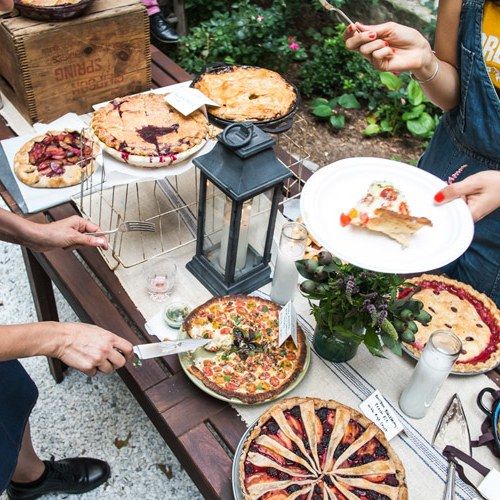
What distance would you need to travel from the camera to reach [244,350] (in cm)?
147

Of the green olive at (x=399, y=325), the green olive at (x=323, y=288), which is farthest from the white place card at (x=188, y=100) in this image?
the green olive at (x=399, y=325)

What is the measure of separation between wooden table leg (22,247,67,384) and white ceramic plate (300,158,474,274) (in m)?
1.14

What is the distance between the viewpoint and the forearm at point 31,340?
120 centimetres

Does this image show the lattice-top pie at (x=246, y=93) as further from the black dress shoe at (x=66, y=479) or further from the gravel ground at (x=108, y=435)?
the black dress shoe at (x=66, y=479)

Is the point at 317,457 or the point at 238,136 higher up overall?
the point at 238,136

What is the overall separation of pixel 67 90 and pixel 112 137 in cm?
71

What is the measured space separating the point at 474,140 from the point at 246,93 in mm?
834

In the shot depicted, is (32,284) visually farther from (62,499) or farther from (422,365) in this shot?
(422,365)

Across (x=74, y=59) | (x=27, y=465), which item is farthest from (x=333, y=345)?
(x=74, y=59)

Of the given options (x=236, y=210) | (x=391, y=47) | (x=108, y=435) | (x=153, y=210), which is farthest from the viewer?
(x=108, y=435)

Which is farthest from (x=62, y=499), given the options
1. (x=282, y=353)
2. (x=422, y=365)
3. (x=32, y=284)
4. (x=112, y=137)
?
(x=422, y=365)

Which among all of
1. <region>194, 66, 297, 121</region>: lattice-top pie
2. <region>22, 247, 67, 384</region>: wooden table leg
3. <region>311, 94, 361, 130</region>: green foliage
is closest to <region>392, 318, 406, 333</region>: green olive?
<region>194, 66, 297, 121</region>: lattice-top pie

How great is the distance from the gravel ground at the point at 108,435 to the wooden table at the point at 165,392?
0.73 meters

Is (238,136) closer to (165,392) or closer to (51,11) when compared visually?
(165,392)
